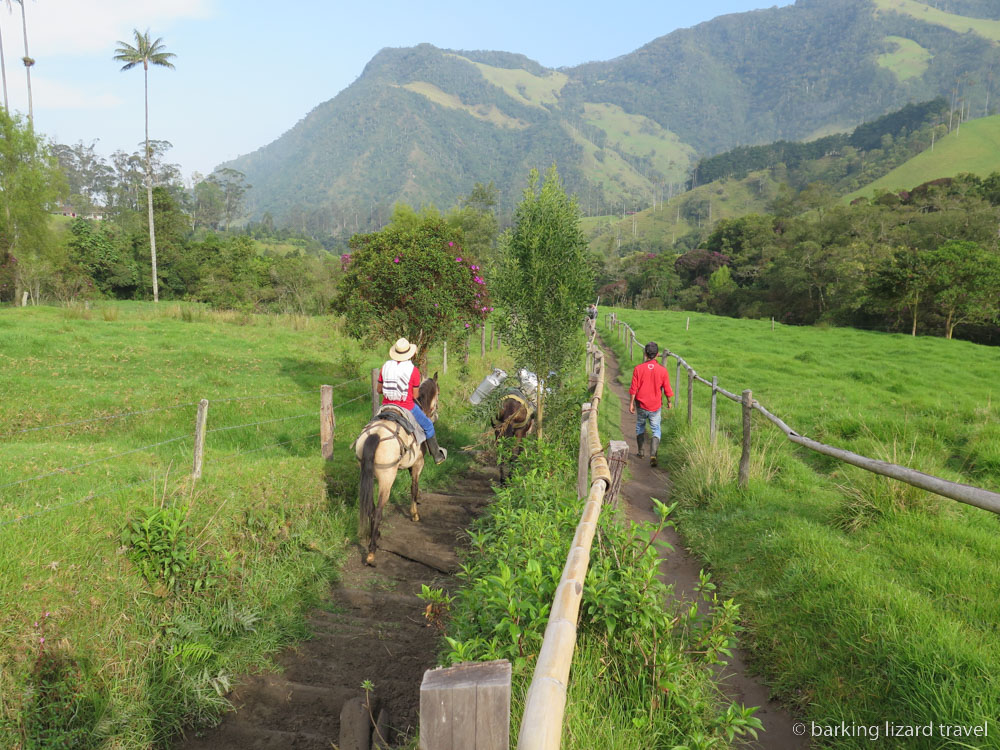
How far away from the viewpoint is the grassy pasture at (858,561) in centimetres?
299

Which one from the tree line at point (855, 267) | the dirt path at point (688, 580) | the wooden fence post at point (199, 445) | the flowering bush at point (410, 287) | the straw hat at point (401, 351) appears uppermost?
→ the tree line at point (855, 267)


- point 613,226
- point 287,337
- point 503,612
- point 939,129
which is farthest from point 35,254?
point 939,129

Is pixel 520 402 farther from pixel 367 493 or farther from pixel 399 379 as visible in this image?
pixel 367 493

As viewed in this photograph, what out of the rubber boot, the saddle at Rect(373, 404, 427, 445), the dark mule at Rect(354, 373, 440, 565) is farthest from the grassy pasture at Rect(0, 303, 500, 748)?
the saddle at Rect(373, 404, 427, 445)

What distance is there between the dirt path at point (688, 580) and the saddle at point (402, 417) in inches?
122

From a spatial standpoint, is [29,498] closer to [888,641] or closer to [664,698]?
[664,698]

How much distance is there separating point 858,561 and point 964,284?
2981 cm

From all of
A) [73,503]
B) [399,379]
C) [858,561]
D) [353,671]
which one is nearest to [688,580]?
[858,561]

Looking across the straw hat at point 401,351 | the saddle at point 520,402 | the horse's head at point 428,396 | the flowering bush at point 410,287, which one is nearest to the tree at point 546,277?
the saddle at point 520,402

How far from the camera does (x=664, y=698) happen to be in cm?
307

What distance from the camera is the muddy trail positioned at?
12.0ft

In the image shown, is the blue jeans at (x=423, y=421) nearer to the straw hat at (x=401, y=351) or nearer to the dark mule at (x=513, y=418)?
the straw hat at (x=401, y=351)

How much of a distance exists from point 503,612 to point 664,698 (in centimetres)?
104

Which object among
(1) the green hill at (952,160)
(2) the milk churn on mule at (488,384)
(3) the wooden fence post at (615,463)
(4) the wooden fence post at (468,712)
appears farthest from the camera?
(1) the green hill at (952,160)
